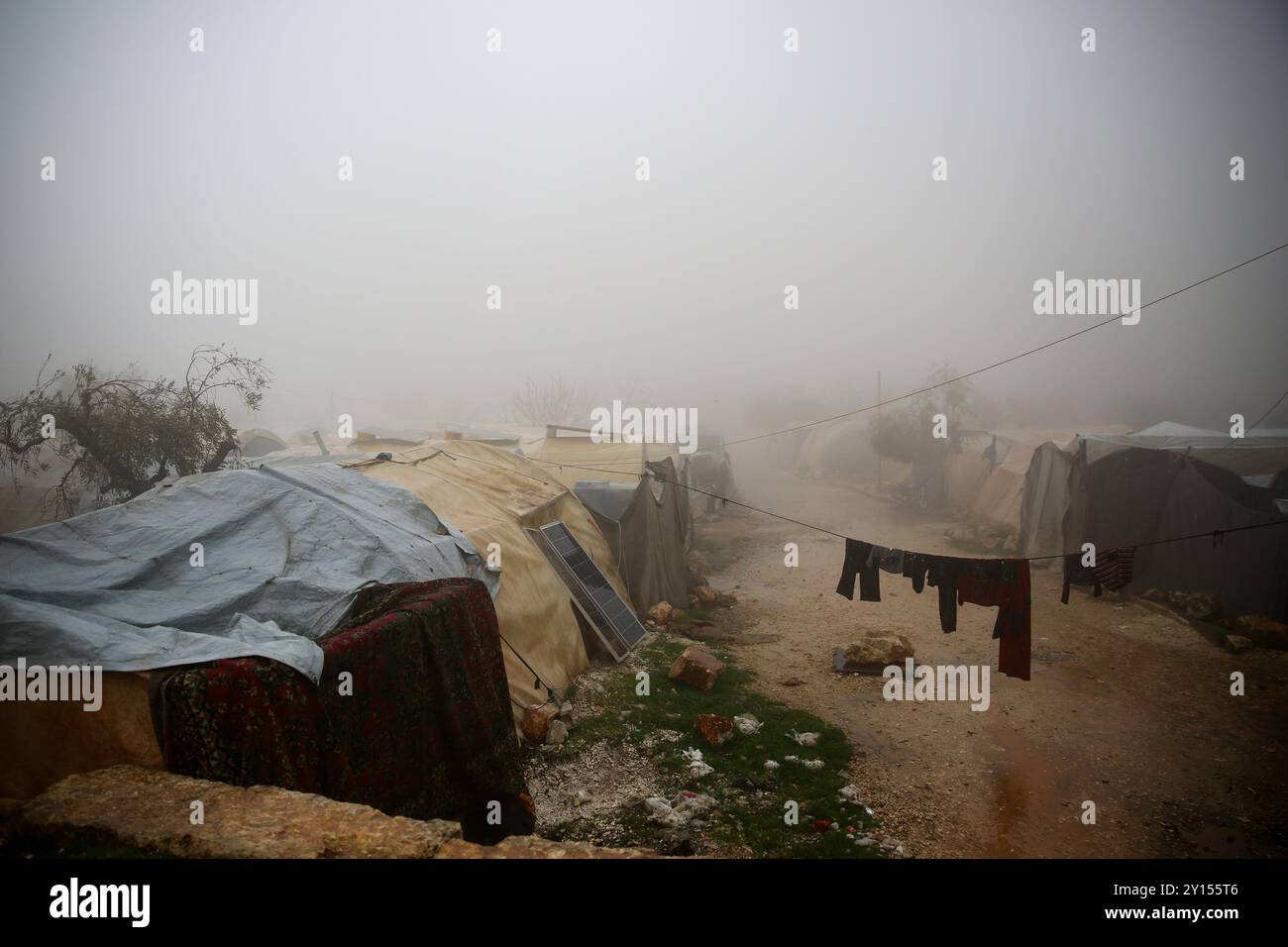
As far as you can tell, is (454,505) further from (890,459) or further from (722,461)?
(890,459)

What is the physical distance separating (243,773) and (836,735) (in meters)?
5.91

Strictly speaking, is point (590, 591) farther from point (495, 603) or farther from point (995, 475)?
point (995, 475)

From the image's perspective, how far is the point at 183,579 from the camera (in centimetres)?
497

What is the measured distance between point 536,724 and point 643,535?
5649 mm

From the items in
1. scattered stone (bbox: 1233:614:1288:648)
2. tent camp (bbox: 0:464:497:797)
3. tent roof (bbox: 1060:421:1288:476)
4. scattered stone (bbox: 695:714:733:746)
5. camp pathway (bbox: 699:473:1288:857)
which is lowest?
camp pathway (bbox: 699:473:1288:857)

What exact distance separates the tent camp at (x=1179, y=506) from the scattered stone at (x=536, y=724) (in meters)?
10.5

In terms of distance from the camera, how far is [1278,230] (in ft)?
278

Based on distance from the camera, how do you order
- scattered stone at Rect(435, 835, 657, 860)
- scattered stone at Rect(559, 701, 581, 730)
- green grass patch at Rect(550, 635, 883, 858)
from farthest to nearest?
1. scattered stone at Rect(559, 701, 581, 730)
2. green grass patch at Rect(550, 635, 883, 858)
3. scattered stone at Rect(435, 835, 657, 860)

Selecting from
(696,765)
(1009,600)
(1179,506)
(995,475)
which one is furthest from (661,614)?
(995,475)

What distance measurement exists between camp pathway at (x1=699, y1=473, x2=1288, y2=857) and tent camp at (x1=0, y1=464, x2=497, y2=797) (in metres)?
4.98

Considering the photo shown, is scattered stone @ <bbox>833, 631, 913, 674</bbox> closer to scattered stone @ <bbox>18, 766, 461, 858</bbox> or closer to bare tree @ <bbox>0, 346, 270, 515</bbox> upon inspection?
scattered stone @ <bbox>18, 766, 461, 858</bbox>

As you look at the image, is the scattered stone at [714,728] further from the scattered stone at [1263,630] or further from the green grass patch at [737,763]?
the scattered stone at [1263,630]

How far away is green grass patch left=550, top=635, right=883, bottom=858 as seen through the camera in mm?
5094

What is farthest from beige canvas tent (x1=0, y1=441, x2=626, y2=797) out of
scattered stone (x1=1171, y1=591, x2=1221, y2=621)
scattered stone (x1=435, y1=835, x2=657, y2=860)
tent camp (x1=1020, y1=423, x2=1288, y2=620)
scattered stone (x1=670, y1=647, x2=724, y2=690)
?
tent camp (x1=1020, y1=423, x2=1288, y2=620)
